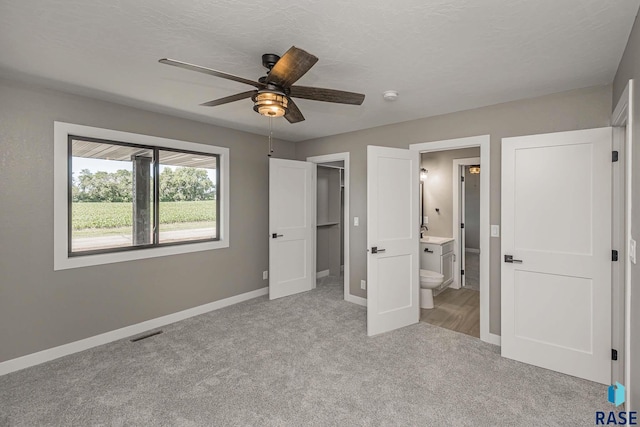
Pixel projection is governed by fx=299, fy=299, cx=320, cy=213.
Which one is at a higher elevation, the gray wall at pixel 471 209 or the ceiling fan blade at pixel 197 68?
the ceiling fan blade at pixel 197 68

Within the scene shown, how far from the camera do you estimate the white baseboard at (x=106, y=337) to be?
2.61m

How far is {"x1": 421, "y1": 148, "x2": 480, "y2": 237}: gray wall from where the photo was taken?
5.17 metres

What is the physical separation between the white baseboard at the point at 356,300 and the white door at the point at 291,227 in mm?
794

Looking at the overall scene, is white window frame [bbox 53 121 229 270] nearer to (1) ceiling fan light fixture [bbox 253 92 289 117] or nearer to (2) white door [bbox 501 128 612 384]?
(1) ceiling fan light fixture [bbox 253 92 289 117]

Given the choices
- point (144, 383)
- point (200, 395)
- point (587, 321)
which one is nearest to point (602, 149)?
point (587, 321)

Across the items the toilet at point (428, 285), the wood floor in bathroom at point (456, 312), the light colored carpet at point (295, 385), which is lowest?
the light colored carpet at point (295, 385)

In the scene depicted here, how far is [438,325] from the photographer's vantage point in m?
3.54

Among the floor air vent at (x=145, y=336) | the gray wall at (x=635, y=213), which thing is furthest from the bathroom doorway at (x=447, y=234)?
the floor air vent at (x=145, y=336)

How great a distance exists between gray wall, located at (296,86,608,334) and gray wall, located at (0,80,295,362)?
2.02m

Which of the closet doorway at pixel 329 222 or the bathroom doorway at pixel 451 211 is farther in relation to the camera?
the closet doorway at pixel 329 222

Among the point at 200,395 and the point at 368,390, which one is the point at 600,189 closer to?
the point at 368,390

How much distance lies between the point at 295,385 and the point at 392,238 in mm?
1828

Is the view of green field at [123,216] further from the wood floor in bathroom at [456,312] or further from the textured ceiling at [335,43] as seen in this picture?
the wood floor in bathroom at [456,312]

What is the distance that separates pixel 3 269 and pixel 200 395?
2.03 m
